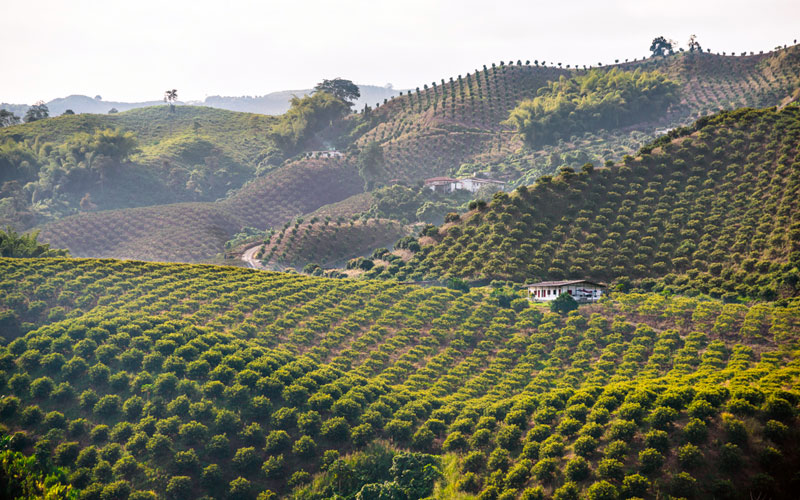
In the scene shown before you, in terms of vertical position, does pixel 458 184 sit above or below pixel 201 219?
above

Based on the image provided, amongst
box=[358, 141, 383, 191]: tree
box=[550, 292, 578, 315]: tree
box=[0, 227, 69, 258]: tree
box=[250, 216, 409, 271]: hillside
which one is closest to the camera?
box=[550, 292, 578, 315]: tree

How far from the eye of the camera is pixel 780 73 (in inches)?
6348

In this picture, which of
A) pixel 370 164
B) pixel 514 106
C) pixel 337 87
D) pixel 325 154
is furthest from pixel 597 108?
pixel 337 87

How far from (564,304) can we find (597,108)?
11757 centimetres

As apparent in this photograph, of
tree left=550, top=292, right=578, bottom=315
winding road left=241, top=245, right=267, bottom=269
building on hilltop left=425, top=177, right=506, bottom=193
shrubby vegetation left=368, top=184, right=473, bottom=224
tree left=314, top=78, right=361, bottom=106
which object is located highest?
tree left=314, top=78, right=361, bottom=106

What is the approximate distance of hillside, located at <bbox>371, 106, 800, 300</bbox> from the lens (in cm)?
5803

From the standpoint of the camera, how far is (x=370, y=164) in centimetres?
14788

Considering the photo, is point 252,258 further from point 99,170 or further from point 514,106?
point 514,106

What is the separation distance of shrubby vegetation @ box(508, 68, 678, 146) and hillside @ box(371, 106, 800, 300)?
6907 cm

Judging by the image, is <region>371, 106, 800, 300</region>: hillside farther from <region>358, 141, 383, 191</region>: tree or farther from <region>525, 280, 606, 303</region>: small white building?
<region>358, 141, 383, 191</region>: tree

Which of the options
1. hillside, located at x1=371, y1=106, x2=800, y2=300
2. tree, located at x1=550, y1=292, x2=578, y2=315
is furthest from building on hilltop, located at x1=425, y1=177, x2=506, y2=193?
tree, located at x1=550, y1=292, x2=578, y2=315

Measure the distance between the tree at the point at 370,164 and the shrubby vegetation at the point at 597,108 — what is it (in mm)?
37830

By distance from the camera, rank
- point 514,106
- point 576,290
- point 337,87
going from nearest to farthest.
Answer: point 576,290 → point 514,106 → point 337,87

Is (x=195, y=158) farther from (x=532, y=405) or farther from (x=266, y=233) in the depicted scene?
(x=532, y=405)
